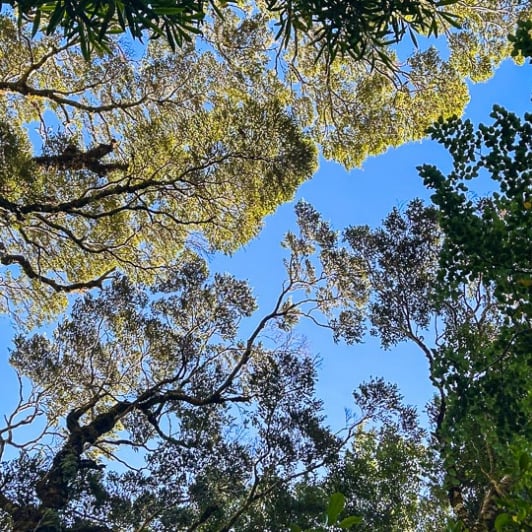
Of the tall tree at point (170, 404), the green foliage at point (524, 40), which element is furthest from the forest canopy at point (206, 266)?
the green foliage at point (524, 40)

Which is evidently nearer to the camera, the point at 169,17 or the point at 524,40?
the point at 524,40

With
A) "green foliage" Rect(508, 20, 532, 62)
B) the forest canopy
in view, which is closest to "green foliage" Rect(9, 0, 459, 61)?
"green foliage" Rect(508, 20, 532, 62)

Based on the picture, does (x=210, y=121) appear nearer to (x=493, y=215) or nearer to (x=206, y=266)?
(x=206, y=266)

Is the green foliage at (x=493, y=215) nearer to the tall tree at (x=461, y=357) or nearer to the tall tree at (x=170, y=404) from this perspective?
the tall tree at (x=461, y=357)

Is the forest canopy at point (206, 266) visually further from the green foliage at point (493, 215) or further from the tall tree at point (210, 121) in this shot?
the green foliage at point (493, 215)

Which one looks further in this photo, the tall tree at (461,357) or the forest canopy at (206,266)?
the forest canopy at (206,266)

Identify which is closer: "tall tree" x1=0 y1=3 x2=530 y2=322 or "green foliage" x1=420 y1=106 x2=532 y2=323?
"green foliage" x1=420 y1=106 x2=532 y2=323

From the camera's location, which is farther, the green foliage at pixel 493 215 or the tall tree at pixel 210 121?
the tall tree at pixel 210 121

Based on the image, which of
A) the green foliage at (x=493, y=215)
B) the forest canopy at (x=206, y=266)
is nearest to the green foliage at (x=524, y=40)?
the green foliage at (x=493, y=215)

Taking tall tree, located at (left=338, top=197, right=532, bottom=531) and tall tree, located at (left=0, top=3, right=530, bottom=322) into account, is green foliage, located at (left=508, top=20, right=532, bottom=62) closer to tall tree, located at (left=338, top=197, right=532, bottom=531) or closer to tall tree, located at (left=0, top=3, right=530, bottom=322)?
tall tree, located at (left=338, top=197, right=532, bottom=531)

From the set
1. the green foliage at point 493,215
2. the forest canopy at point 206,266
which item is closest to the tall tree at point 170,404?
the forest canopy at point 206,266

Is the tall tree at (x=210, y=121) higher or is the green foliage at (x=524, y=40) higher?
the tall tree at (x=210, y=121)

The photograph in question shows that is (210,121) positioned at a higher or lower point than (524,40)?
higher

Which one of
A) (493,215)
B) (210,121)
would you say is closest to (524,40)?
(493,215)
